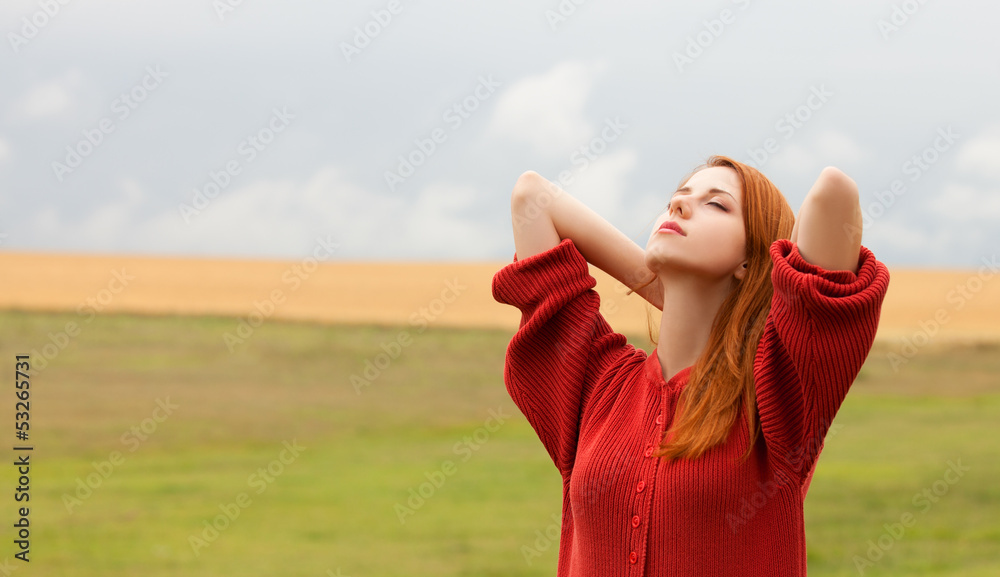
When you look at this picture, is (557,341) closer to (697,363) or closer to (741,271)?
(697,363)

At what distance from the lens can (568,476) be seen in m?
2.69

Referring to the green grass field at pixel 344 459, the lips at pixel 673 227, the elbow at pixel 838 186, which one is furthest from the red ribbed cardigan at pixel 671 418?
the green grass field at pixel 344 459

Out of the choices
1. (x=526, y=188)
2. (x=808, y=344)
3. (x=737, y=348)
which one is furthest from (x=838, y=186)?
(x=526, y=188)

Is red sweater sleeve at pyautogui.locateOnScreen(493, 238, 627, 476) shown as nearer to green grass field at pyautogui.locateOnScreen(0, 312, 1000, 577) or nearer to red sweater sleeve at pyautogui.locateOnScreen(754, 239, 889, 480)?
red sweater sleeve at pyautogui.locateOnScreen(754, 239, 889, 480)

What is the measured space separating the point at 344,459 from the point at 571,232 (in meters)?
8.92

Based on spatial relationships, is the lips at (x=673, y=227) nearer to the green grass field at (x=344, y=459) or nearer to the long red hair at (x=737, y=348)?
the long red hair at (x=737, y=348)

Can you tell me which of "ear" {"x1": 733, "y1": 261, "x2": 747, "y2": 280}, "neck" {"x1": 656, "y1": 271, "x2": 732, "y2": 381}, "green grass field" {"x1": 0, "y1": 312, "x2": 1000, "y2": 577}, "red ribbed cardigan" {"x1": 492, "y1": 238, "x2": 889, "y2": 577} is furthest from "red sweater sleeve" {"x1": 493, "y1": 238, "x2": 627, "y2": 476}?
"green grass field" {"x1": 0, "y1": 312, "x2": 1000, "y2": 577}

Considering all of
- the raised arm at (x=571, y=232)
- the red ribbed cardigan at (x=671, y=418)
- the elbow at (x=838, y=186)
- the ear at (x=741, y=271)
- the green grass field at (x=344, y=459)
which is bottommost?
the green grass field at (x=344, y=459)

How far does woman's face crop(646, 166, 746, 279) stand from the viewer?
2.45 metres

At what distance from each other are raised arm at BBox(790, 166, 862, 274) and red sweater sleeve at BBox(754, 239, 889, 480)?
39mm

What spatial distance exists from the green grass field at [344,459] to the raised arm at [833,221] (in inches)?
217

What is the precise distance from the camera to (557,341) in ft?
8.76

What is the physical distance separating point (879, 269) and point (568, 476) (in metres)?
1.01

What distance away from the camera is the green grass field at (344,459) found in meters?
7.87
